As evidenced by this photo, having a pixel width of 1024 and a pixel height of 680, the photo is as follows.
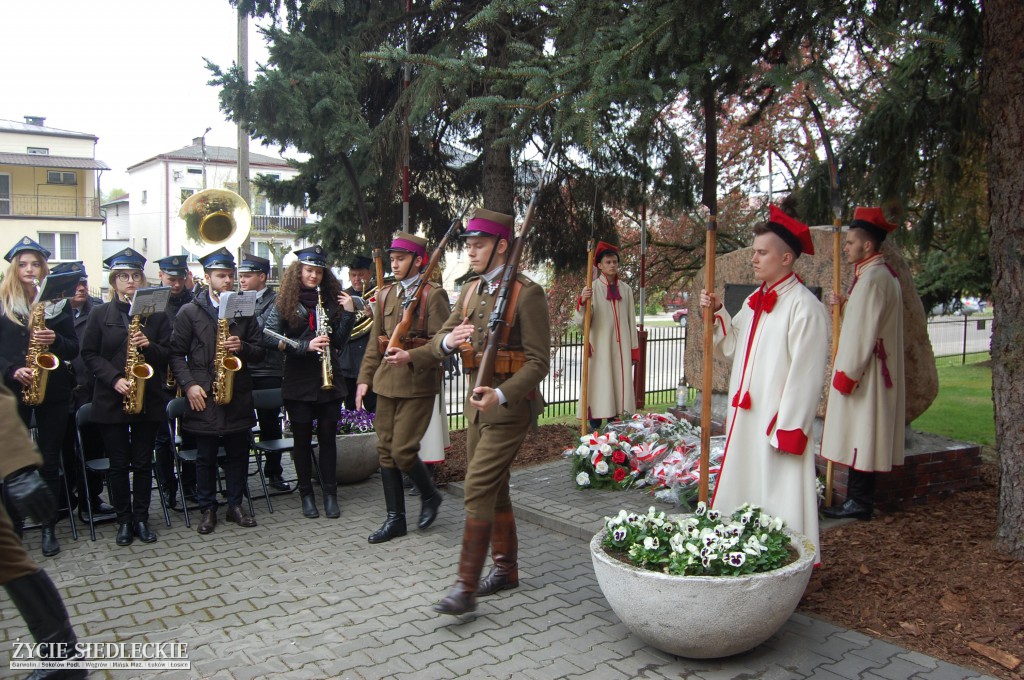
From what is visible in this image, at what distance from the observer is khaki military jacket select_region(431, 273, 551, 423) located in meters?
4.70

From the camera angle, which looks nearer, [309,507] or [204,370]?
[204,370]

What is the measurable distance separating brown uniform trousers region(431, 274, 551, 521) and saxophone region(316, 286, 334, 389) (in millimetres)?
2168

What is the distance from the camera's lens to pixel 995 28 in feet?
16.9

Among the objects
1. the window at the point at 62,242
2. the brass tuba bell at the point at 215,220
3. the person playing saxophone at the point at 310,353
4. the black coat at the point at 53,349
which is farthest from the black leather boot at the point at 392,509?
the window at the point at 62,242

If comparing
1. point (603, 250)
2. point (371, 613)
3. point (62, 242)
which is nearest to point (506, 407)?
point (371, 613)

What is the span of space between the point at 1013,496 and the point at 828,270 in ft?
9.22

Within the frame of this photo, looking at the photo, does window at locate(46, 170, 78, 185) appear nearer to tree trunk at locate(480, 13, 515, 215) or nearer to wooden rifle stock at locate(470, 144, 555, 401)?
tree trunk at locate(480, 13, 515, 215)

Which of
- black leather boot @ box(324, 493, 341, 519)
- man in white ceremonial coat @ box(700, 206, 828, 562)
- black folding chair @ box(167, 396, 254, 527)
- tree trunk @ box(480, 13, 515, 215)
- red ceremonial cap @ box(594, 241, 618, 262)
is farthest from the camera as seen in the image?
tree trunk @ box(480, 13, 515, 215)

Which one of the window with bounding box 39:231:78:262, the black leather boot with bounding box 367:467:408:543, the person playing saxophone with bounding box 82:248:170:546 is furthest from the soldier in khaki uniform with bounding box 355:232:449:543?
the window with bounding box 39:231:78:262

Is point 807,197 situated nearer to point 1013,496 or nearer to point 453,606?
point 1013,496

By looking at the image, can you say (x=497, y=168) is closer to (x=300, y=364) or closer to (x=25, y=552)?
(x=300, y=364)

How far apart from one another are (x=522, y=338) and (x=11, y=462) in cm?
270

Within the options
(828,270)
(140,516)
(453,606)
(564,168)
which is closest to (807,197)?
(828,270)

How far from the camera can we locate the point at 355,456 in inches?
310
